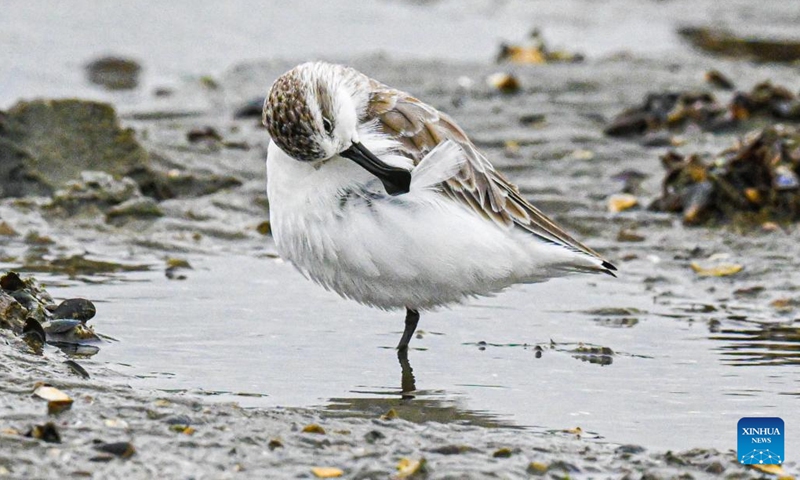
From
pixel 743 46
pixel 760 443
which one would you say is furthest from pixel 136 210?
pixel 743 46

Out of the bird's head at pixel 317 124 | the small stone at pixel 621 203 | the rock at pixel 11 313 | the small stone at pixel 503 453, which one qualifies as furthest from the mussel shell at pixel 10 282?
the small stone at pixel 621 203

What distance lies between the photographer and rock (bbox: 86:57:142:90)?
14.0 m

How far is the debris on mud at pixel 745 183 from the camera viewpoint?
834cm

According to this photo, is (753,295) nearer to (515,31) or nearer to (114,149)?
(114,149)

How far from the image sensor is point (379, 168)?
17.7 ft

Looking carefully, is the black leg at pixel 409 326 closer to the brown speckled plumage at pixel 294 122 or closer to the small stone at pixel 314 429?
the brown speckled plumage at pixel 294 122

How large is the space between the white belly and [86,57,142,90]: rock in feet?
28.6

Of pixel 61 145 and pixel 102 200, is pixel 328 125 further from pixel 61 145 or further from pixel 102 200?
pixel 61 145

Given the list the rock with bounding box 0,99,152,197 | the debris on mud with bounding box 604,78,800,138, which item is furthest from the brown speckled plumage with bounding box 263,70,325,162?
the debris on mud with bounding box 604,78,800,138

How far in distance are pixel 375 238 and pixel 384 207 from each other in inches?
5.6

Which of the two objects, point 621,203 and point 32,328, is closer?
point 32,328

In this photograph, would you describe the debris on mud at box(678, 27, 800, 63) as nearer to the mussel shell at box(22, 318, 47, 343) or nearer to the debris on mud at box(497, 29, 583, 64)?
the debris on mud at box(497, 29, 583, 64)

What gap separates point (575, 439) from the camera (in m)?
4.82

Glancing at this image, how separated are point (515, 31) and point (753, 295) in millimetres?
10160
